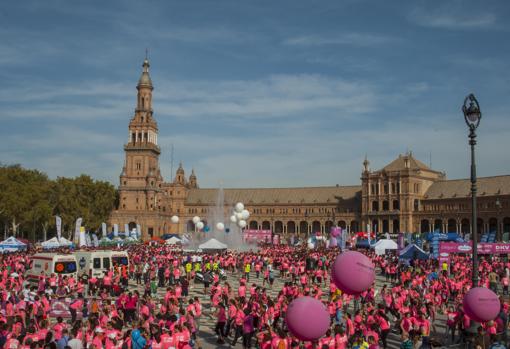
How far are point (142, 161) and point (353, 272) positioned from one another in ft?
352

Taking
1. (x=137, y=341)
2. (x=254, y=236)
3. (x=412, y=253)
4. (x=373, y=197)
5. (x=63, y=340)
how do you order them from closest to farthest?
(x=63, y=340)
(x=137, y=341)
(x=412, y=253)
(x=254, y=236)
(x=373, y=197)

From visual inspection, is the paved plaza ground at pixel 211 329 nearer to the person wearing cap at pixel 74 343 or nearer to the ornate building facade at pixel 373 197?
the person wearing cap at pixel 74 343

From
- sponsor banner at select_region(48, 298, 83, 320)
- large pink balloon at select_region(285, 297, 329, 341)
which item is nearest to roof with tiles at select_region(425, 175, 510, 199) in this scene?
sponsor banner at select_region(48, 298, 83, 320)

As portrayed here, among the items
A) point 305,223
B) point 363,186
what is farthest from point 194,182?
point 363,186

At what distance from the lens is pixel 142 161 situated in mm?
116000

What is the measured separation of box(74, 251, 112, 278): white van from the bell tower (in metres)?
84.3

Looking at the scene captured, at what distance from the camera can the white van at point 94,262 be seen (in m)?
30.1

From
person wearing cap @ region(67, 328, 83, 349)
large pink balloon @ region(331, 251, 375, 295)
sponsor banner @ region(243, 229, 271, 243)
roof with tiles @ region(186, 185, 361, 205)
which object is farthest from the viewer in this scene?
roof with tiles @ region(186, 185, 361, 205)

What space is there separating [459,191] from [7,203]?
83.7 m

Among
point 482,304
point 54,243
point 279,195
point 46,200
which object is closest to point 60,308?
point 482,304

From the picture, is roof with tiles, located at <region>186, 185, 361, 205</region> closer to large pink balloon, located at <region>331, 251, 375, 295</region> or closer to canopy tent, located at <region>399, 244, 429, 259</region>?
canopy tent, located at <region>399, 244, 429, 259</region>

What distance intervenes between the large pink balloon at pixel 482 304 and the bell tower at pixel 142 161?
10370 centimetres

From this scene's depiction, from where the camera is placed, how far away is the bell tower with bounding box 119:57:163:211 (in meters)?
115

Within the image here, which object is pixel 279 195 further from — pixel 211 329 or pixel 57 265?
pixel 211 329
